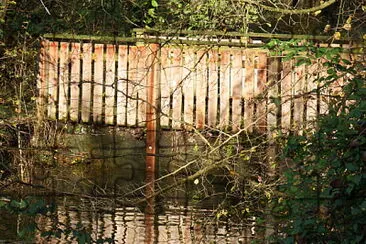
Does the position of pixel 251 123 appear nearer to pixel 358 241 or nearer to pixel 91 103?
pixel 91 103

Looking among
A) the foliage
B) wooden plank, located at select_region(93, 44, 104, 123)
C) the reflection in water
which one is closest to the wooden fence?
wooden plank, located at select_region(93, 44, 104, 123)

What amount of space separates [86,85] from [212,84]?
1.94m

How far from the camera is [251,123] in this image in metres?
11.5

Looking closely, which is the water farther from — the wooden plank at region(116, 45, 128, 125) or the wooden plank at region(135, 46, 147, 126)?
the wooden plank at region(116, 45, 128, 125)

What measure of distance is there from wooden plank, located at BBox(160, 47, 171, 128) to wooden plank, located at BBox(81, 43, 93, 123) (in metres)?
1.20

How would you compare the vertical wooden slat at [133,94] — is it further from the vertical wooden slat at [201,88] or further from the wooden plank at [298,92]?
the wooden plank at [298,92]

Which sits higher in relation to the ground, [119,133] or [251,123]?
[251,123]

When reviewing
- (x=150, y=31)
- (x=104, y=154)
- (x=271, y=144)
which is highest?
(x=150, y=31)

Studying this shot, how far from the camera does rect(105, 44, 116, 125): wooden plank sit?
14.4 metres

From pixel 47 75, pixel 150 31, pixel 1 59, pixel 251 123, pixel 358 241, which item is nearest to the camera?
pixel 358 241

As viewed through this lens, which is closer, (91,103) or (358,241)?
(358,241)

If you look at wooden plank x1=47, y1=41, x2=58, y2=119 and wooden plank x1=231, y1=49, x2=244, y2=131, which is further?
wooden plank x1=47, y1=41, x2=58, y2=119

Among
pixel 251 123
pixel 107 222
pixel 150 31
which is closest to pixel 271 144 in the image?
pixel 251 123

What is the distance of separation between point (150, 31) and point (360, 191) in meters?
7.12
